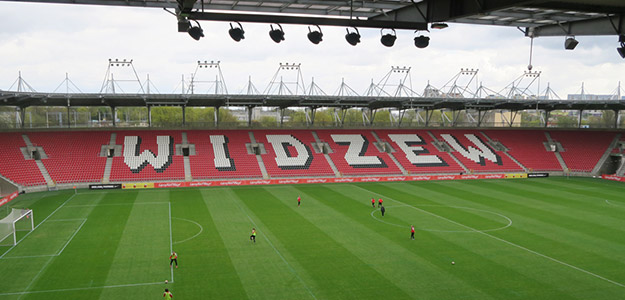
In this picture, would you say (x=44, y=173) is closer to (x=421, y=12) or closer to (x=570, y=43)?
(x=421, y=12)

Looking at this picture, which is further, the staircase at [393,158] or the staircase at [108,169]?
the staircase at [393,158]

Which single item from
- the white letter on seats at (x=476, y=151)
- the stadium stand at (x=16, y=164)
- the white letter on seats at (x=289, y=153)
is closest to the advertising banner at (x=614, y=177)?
the white letter on seats at (x=476, y=151)

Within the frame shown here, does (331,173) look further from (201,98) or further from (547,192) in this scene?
(547,192)

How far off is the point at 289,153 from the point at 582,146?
141 ft

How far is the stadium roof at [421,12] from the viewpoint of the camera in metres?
9.30

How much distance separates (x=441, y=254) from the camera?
76.0 ft

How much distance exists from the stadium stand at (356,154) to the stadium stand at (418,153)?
6.55ft

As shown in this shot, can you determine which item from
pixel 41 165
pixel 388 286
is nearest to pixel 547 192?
pixel 388 286

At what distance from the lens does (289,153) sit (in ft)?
177

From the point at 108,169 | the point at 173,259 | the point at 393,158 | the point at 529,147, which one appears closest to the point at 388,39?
the point at 173,259

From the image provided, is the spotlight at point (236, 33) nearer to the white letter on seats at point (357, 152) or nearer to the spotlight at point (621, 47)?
the spotlight at point (621, 47)

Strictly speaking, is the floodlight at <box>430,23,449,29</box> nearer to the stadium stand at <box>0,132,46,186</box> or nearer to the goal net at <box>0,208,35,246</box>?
the goal net at <box>0,208,35,246</box>

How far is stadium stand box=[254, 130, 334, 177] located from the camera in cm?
5038

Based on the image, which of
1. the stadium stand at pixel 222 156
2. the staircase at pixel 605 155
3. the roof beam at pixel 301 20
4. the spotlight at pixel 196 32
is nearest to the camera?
the roof beam at pixel 301 20
